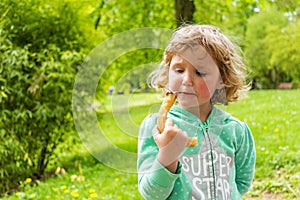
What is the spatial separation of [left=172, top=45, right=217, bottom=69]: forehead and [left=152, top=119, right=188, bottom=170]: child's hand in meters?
0.26

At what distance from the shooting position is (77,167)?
18.7 ft

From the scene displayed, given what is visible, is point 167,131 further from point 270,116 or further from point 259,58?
point 259,58

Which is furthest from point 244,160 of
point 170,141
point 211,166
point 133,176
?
point 133,176

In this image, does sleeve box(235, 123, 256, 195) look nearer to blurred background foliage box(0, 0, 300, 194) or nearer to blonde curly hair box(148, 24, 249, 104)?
blonde curly hair box(148, 24, 249, 104)

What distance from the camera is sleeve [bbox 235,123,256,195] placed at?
1.76 metres

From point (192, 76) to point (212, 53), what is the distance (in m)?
0.20

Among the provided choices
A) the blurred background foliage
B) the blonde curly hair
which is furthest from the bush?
the blonde curly hair

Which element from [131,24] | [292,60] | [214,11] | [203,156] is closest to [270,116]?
[214,11]

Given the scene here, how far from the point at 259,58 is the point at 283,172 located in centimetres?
2410

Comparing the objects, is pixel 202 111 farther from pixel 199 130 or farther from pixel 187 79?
pixel 187 79

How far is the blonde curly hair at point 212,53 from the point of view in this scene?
5.16 ft

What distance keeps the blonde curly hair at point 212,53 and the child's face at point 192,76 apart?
35 millimetres

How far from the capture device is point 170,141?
51.3 inches

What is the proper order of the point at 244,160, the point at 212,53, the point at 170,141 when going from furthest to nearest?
1. the point at 244,160
2. the point at 212,53
3. the point at 170,141
